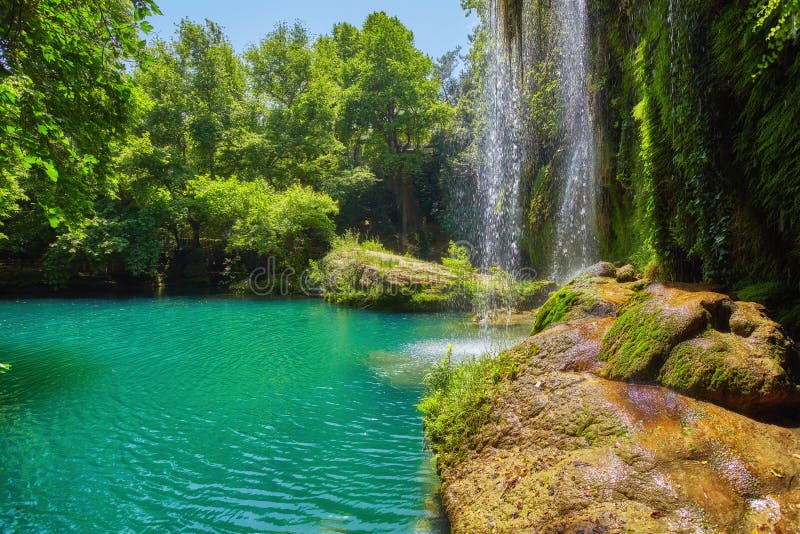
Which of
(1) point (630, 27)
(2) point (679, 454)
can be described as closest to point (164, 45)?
(1) point (630, 27)

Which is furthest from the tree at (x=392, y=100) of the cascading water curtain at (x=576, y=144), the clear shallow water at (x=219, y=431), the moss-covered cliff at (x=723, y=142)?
the moss-covered cliff at (x=723, y=142)

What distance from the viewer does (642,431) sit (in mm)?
2664

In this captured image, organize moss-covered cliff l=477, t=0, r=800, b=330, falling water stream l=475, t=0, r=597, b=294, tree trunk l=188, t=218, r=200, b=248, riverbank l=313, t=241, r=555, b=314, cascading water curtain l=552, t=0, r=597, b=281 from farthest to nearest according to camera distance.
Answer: tree trunk l=188, t=218, r=200, b=248 → riverbank l=313, t=241, r=555, b=314 → falling water stream l=475, t=0, r=597, b=294 → cascading water curtain l=552, t=0, r=597, b=281 → moss-covered cliff l=477, t=0, r=800, b=330

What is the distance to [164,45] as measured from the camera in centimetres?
2859

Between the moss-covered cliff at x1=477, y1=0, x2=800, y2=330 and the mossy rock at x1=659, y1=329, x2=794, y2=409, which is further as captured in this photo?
the moss-covered cliff at x1=477, y1=0, x2=800, y2=330

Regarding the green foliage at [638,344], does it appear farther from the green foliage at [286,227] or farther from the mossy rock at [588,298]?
the green foliage at [286,227]

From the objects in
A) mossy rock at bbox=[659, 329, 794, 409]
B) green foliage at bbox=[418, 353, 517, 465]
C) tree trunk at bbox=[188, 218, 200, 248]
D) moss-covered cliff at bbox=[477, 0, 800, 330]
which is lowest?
green foliage at bbox=[418, 353, 517, 465]

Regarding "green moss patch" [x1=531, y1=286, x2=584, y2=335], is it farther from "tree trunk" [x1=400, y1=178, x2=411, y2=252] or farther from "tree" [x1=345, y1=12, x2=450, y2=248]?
"tree trunk" [x1=400, y1=178, x2=411, y2=252]

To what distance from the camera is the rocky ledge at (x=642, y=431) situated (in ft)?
7.20

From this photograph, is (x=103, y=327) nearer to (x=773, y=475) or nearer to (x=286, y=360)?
(x=286, y=360)

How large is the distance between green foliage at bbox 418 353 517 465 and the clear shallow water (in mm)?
452

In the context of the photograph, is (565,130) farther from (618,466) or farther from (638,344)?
(618,466)

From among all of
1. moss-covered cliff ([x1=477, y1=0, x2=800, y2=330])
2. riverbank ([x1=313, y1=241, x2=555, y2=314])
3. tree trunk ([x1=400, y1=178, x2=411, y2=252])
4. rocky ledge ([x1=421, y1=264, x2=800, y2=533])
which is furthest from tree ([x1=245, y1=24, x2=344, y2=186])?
rocky ledge ([x1=421, y1=264, x2=800, y2=533])

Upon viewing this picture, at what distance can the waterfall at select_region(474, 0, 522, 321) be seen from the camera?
12375mm
